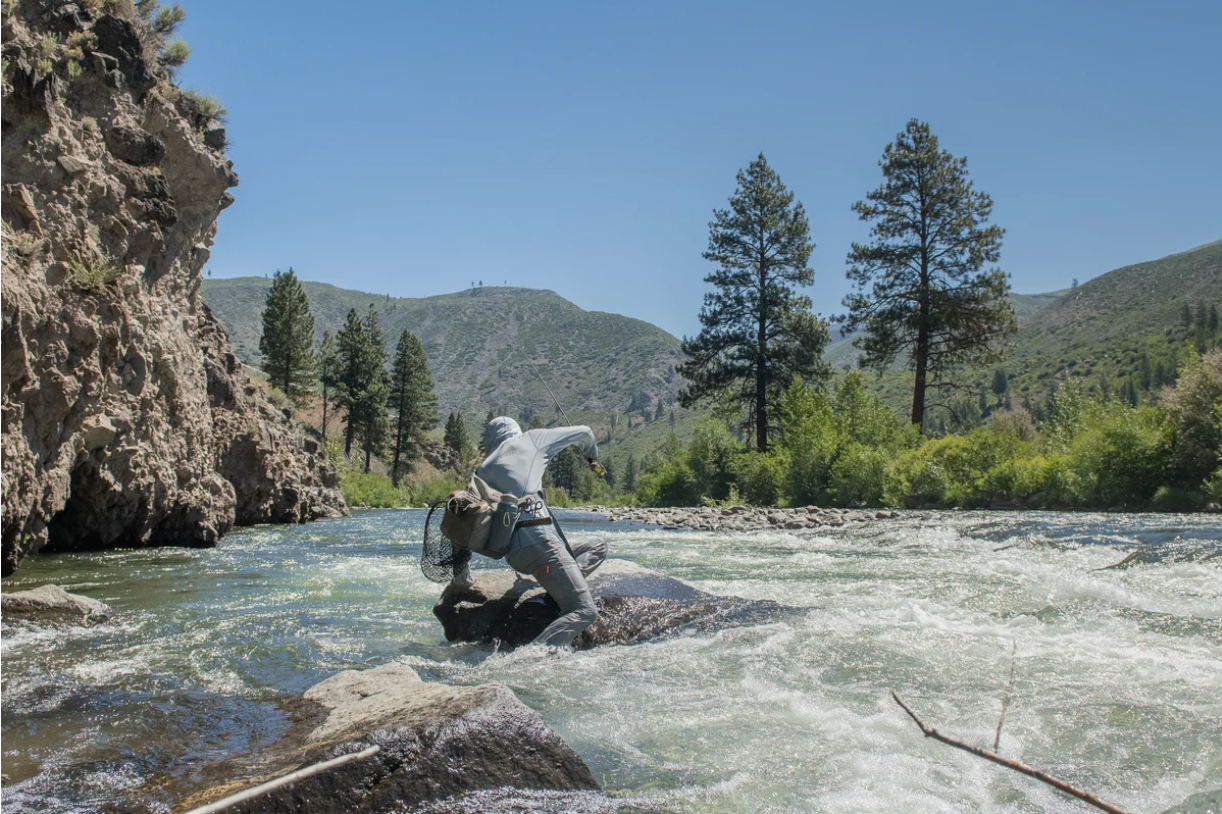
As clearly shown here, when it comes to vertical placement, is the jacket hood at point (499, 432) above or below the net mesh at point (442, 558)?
above

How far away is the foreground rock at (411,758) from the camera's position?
10.6ft

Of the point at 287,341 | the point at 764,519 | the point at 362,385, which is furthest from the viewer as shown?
the point at 362,385

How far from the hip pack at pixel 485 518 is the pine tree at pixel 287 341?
5680 cm

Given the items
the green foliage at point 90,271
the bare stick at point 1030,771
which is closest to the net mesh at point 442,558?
the bare stick at point 1030,771

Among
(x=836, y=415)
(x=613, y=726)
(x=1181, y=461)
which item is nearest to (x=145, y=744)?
(x=613, y=726)

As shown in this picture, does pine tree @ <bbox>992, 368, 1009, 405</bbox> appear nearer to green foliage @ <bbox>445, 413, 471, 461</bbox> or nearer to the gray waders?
green foliage @ <bbox>445, 413, 471, 461</bbox>

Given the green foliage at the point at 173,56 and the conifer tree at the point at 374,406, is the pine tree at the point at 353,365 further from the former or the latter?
the green foliage at the point at 173,56

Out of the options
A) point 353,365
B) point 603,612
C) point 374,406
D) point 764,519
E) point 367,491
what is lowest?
point 367,491

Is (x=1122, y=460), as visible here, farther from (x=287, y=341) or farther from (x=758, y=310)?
(x=287, y=341)

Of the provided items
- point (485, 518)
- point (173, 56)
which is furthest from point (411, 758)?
point (173, 56)

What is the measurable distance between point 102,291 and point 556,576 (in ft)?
30.3

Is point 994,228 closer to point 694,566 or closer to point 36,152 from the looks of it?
point 694,566

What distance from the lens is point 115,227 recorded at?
42.4ft

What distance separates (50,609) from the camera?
7.57 metres
